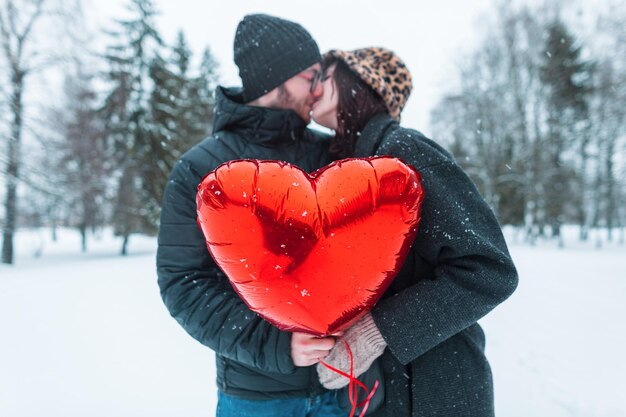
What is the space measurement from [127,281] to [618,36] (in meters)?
11.6

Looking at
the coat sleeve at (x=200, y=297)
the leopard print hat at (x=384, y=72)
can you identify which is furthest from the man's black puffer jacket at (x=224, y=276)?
the leopard print hat at (x=384, y=72)

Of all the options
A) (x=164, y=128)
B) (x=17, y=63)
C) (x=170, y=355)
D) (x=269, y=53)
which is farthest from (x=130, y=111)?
(x=269, y=53)

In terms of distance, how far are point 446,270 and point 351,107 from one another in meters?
0.62

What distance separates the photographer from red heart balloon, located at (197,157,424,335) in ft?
2.76

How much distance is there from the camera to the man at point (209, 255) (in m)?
1.07

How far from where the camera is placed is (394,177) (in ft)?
2.87

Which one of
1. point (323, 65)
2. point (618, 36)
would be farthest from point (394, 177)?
point (618, 36)

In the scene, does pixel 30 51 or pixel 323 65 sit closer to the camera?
pixel 323 65

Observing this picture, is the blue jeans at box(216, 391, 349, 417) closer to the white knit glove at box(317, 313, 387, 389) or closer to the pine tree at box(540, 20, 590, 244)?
the white knit glove at box(317, 313, 387, 389)

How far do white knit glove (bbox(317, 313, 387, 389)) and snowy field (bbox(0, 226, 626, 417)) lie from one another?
10.3ft

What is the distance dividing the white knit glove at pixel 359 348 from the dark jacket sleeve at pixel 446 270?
3cm

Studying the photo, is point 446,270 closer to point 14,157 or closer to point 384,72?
point 384,72

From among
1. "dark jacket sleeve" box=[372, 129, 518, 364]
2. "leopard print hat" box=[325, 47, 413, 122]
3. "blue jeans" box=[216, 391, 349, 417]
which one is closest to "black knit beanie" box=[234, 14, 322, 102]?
"leopard print hat" box=[325, 47, 413, 122]

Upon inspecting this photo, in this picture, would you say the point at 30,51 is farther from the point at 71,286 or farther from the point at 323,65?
the point at 323,65
